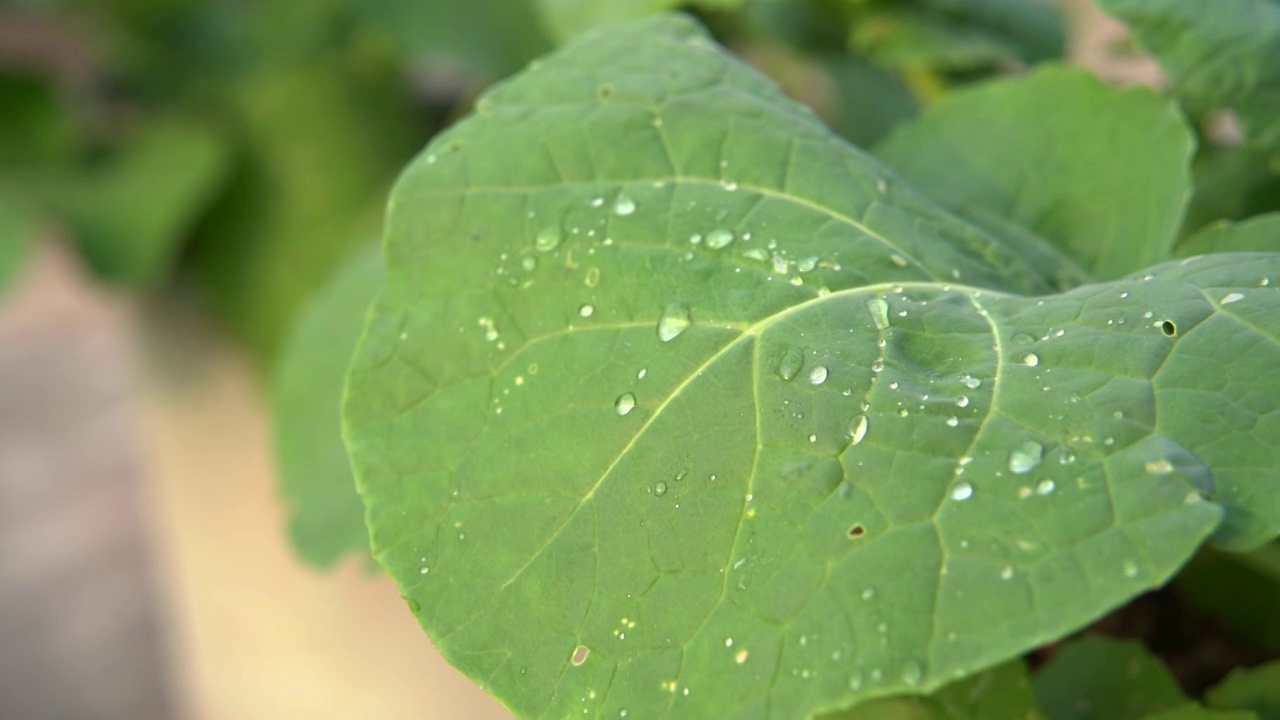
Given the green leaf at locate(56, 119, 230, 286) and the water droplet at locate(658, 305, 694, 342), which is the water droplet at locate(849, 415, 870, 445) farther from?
the green leaf at locate(56, 119, 230, 286)

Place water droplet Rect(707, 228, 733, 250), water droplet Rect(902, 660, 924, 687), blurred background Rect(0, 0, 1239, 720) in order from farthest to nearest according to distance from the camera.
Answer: blurred background Rect(0, 0, 1239, 720)
water droplet Rect(707, 228, 733, 250)
water droplet Rect(902, 660, 924, 687)

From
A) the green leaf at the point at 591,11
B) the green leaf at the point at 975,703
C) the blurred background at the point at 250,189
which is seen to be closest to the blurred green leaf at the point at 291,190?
the blurred background at the point at 250,189

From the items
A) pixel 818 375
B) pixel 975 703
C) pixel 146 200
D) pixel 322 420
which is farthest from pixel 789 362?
pixel 146 200

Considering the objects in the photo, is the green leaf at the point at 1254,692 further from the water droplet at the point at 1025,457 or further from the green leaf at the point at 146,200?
the green leaf at the point at 146,200

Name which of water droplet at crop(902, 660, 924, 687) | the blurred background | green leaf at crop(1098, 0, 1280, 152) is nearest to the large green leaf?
water droplet at crop(902, 660, 924, 687)

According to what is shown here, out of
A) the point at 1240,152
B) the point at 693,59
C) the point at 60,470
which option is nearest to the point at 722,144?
the point at 693,59

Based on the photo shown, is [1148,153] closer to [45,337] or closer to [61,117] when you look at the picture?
[61,117]
